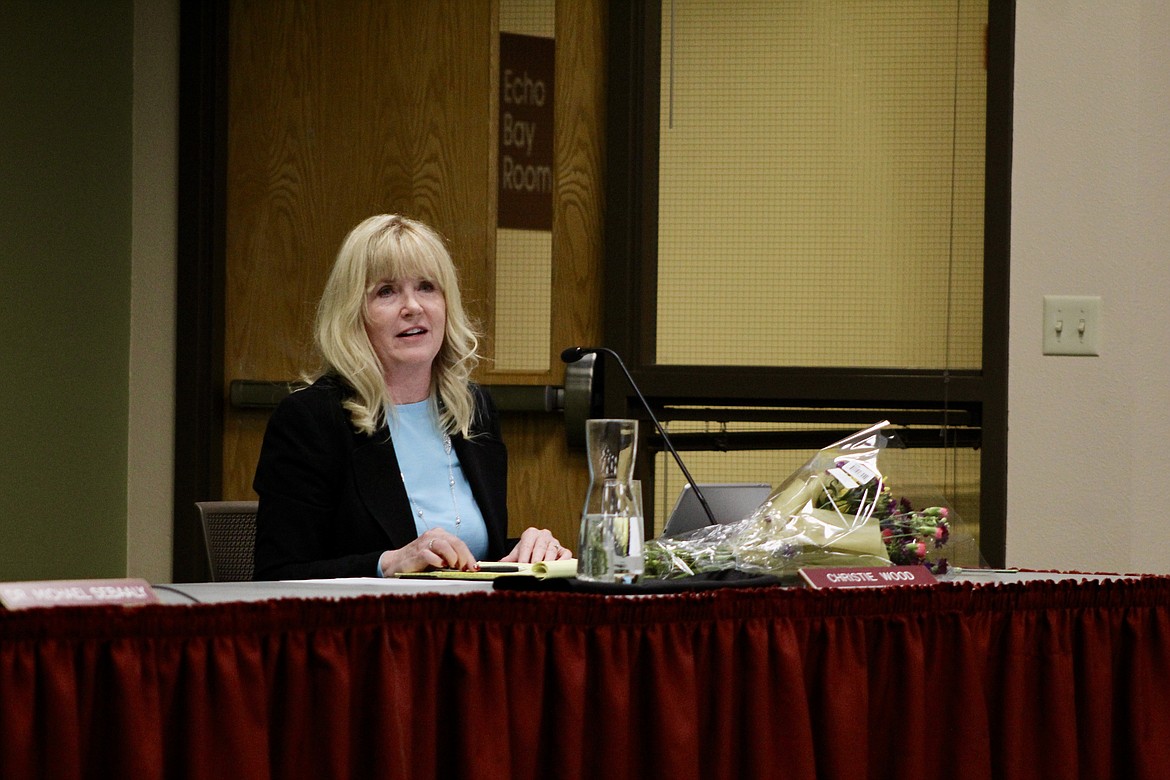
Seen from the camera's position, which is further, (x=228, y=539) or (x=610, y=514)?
(x=228, y=539)

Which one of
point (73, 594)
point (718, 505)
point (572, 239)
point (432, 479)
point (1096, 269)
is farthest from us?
point (572, 239)

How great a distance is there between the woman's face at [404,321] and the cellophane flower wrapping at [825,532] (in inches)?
27.9

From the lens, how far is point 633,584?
51.0 inches

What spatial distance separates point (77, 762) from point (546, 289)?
6.77 feet

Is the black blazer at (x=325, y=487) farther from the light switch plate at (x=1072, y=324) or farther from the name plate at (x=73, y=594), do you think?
the light switch plate at (x=1072, y=324)

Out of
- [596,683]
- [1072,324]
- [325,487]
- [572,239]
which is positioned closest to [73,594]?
[596,683]

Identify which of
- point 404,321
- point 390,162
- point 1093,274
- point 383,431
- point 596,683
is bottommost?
point 596,683

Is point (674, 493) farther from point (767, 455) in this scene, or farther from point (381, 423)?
point (381, 423)

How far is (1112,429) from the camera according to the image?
2641 mm

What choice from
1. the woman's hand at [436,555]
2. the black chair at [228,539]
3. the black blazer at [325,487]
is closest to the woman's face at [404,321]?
the black blazer at [325,487]

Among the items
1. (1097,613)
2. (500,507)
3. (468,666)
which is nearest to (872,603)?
(1097,613)

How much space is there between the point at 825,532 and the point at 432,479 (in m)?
0.82

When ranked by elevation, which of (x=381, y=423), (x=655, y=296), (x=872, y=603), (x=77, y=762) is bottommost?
(x=77, y=762)

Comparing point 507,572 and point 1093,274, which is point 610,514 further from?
point 1093,274
